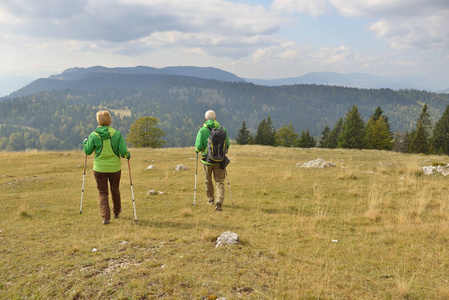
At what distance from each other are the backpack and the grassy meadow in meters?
1.93

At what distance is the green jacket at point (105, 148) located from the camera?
7.95 m

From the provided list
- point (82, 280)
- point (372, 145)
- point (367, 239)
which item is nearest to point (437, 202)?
point (367, 239)

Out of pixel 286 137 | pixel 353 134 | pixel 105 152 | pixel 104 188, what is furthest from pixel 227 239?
pixel 286 137

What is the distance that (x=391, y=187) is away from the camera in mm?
12211

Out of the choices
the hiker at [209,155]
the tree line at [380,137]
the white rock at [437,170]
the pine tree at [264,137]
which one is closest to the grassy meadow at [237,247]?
the hiker at [209,155]

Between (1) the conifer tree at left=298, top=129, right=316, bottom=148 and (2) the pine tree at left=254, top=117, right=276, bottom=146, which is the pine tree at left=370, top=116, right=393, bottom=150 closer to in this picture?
(1) the conifer tree at left=298, top=129, right=316, bottom=148

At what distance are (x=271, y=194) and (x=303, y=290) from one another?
8.28m

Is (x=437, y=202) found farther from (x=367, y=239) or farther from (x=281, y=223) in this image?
(x=281, y=223)

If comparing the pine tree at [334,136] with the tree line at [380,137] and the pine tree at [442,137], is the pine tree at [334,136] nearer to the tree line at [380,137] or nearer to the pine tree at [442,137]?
the tree line at [380,137]

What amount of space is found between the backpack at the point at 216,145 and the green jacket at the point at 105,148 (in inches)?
117

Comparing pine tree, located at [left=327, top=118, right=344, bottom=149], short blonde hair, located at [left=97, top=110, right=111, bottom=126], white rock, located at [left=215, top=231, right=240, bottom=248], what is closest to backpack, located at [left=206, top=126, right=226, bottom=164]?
short blonde hair, located at [left=97, top=110, right=111, bottom=126]

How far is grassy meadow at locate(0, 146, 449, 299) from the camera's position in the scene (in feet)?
14.2

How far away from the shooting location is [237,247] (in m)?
5.88

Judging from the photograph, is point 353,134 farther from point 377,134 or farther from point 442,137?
point 442,137
